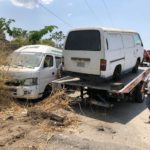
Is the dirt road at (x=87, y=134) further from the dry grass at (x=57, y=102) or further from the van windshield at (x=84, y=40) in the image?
the van windshield at (x=84, y=40)

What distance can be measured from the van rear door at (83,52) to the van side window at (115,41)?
490mm

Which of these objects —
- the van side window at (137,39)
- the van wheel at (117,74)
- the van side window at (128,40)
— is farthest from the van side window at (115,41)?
the van side window at (137,39)

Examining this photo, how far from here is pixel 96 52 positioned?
10359 millimetres

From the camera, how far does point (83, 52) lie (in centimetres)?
1078

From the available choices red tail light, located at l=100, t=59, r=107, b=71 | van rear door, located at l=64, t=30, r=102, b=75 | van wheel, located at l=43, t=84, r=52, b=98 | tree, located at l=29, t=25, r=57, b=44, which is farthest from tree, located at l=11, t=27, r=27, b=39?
red tail light, located at l=100, t=59, r=107, b=71

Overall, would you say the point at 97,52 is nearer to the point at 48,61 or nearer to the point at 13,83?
the point at 48,61

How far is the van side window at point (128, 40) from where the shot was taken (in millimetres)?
12055

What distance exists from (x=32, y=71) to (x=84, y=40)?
2.16 m

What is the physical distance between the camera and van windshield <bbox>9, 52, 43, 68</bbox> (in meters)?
11.9

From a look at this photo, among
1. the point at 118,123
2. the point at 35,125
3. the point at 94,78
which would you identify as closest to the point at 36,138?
the point at 35,125

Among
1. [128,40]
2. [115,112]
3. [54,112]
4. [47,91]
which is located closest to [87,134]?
[54,112]

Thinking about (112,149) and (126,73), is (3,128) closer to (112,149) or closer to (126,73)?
(112,149)

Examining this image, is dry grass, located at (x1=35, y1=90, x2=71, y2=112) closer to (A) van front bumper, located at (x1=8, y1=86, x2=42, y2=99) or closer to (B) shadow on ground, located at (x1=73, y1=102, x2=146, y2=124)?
(B) shadow on ground, located at (x1=73, y1=102, x2=146, y2=124)

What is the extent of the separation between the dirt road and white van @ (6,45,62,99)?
193cm
